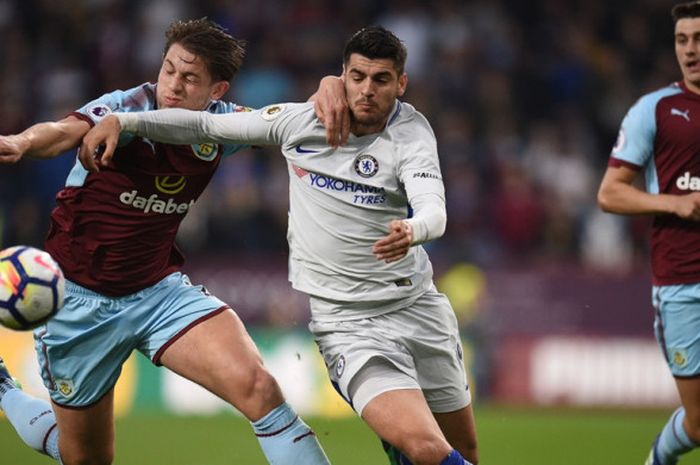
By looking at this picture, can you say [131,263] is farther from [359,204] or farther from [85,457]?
[359,204]

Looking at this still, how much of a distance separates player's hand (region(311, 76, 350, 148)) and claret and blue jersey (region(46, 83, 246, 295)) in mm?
646

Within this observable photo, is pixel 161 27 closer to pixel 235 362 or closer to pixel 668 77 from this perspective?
pixel 668 77

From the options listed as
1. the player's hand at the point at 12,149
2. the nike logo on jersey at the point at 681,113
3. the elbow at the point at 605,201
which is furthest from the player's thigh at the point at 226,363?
the nike logo on jersey at the point at 681,113

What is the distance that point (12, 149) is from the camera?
215 inches

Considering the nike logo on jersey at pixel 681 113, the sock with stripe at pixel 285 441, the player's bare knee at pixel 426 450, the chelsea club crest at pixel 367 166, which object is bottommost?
the sock with stripe at pixel 285 441

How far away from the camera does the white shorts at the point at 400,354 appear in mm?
5801

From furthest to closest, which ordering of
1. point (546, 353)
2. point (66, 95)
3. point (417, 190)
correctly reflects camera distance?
point (66, 95), point (546, 353), point (417, 190)

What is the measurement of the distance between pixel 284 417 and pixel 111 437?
3.83ft

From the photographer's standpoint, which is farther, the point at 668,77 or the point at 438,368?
the point at 668,77

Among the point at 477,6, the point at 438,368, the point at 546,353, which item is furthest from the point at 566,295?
the point at 438,368

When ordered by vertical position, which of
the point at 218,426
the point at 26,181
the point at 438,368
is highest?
the point at 438,368

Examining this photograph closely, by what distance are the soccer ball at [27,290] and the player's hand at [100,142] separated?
18.8 inches

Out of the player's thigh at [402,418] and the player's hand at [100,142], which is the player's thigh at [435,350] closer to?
the player's thigh at [402,418]

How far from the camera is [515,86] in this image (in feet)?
51.1
